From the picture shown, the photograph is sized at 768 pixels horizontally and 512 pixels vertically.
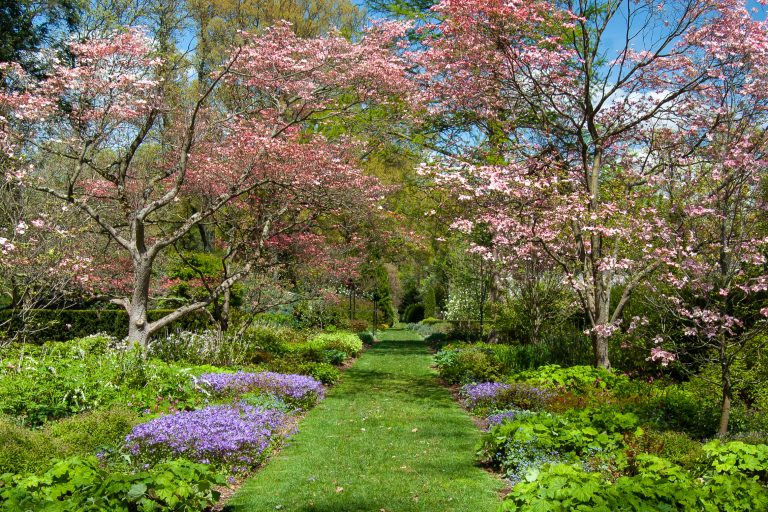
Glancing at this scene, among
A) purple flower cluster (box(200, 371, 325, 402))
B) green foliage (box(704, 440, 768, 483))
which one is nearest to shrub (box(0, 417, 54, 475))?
purple flower cluster (box(200, 371, 325, 402))

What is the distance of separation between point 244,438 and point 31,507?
9.66 feet

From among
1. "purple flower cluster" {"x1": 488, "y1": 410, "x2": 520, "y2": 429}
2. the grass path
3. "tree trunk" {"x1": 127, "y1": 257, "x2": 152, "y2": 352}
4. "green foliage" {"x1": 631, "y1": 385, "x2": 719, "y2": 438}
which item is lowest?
the grass path

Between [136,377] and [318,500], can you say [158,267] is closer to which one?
[136,377]

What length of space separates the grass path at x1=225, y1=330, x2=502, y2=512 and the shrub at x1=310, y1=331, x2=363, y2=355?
536cm

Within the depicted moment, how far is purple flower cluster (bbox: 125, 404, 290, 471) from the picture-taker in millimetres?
6176

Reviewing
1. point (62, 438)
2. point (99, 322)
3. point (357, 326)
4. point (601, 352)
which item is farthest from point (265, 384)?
point (357, 326)

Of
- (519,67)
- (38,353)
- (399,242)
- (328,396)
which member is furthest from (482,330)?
(38,353)

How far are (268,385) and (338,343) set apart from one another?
819cm

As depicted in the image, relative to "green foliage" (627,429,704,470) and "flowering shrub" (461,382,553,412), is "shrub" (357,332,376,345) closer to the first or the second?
"flowering shrub" (461,382,553,412)

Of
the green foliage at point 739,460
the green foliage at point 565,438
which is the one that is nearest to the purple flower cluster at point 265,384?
the green foliage at point 565,438

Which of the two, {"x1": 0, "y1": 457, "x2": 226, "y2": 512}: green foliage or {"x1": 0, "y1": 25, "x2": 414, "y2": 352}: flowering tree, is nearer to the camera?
{"x1": 0, "y1": 457, "x2": 226, "y2": 512}: green foliage

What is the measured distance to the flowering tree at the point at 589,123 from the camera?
10.4m

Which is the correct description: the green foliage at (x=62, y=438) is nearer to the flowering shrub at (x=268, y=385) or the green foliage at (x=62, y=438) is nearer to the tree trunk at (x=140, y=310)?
the flowering shrub at (x=268, y=385)

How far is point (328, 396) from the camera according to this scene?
1216 cm
